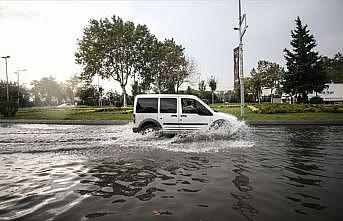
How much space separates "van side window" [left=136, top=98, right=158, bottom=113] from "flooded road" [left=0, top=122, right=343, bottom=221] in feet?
9.79

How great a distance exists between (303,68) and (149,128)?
38886 mm

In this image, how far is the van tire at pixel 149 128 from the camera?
12.4 metres

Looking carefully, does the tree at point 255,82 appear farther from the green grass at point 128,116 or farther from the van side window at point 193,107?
the van side window at point 193,107

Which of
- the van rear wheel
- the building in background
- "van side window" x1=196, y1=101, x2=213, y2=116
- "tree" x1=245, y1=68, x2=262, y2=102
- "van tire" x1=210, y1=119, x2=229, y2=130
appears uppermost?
"tree" x1=245, y1=68, x2=262, y2=102

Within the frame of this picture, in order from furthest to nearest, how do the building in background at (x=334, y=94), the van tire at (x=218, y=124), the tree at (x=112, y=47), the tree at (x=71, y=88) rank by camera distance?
the tree at (x=71, y=88) → the building in background at (x=334, y=94) → the tree at (x=112, y=47) → the van tire at (x=218, y=124)

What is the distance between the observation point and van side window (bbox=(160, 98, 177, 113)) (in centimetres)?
1245

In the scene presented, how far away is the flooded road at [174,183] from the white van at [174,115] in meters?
2.44

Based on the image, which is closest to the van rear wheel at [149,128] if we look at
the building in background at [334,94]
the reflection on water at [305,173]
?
the reflection on water at [305,173]

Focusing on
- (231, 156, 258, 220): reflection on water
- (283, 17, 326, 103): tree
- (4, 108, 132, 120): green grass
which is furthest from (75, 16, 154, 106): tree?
(231, 156, 258, 220): reflection on water

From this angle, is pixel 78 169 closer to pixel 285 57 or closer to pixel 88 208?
pixel 88 208

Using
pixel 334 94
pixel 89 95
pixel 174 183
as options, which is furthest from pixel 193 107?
pixel 89 95

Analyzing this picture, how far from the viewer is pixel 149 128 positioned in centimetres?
1243

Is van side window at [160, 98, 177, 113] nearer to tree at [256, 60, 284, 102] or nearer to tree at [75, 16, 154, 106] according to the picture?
tree at [75, 16, 154, 106]

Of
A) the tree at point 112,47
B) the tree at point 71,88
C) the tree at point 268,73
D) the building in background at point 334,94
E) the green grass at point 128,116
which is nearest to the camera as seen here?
the green grass at point 128,116
